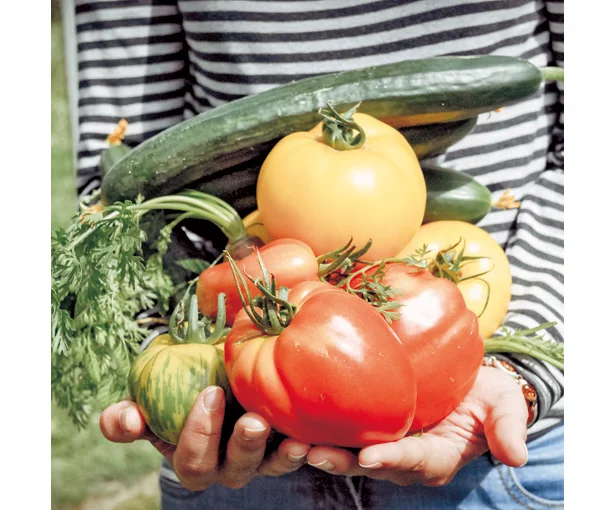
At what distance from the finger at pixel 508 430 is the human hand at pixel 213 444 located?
203mm

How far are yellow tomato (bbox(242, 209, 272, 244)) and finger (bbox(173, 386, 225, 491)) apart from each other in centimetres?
24

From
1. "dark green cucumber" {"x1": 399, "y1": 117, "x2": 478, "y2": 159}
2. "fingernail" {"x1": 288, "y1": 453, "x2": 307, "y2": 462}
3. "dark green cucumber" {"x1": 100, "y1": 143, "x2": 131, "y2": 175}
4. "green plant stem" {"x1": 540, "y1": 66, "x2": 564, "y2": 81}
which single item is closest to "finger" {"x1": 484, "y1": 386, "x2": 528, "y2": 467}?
"fingernail" {"x1": 288, "y1": 453, "x2": 307, "y2": 462}

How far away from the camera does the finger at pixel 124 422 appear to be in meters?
0.72

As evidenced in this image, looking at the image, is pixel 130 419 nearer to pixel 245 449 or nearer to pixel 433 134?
pixel 245 449

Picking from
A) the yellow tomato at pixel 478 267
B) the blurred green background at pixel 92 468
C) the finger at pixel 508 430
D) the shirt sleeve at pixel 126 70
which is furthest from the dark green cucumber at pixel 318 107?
the blurred green background at pixel 92 468

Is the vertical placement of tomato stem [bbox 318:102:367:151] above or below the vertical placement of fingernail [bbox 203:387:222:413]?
above

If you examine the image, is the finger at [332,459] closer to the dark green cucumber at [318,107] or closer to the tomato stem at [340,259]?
the tomato stem at [340,259]

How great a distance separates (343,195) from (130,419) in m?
0.32

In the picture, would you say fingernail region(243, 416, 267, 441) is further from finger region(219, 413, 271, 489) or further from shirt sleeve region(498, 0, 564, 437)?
shirt sleeve region(498, 0, 564, 437)

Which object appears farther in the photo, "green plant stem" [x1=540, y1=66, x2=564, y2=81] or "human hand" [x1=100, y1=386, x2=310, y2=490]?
"green plant stem" [x1=540, y1=66, x2=564, y2=81]

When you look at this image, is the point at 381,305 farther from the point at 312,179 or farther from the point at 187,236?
the point at 187,236

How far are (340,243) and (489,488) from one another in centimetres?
45

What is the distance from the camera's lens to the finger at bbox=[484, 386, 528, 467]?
701 millimetres

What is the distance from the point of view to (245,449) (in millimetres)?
691
